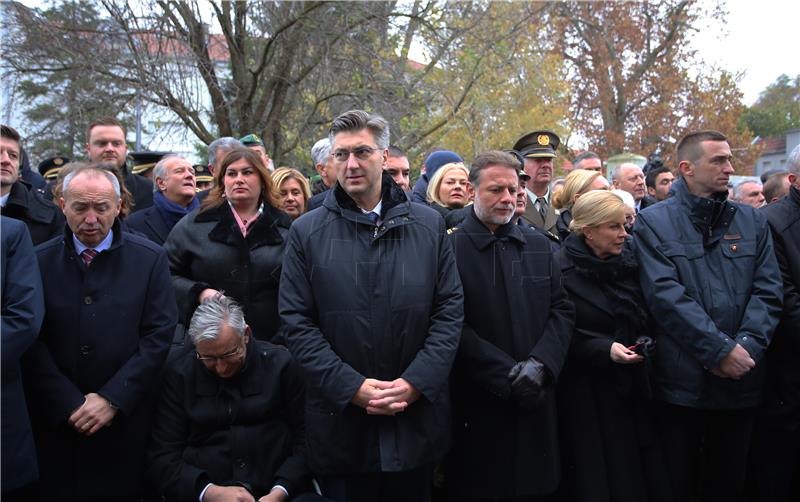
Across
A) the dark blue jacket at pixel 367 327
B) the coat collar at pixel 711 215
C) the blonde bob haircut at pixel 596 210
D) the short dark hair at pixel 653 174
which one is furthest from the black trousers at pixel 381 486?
the short dark hair at pixel 653 174

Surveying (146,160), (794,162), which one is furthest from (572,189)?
(146,160)

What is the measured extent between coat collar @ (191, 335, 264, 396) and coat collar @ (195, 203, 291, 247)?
728 millimetres

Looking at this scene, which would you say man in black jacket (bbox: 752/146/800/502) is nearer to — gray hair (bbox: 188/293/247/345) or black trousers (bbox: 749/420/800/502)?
black trousers (bbox: 749/420/800/502)

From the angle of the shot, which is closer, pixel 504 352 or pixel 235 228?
pixel 504 352

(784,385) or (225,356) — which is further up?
(225,356)

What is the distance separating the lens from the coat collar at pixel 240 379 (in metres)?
3.69

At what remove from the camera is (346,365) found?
10.4 feet

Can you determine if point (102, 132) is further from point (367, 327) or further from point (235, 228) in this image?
point (367, 327)

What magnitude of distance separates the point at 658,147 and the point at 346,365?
73.8 ft

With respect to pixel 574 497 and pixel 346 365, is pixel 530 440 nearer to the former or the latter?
pixel 574 497

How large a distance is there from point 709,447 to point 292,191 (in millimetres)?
3413

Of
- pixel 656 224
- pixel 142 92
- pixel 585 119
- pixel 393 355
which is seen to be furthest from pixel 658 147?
pixel 393 355

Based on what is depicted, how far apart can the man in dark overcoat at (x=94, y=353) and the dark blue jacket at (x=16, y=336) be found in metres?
0.17

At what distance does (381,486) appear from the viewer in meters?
3.37
